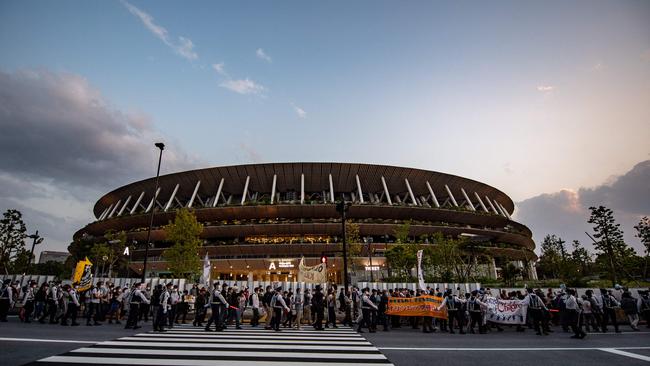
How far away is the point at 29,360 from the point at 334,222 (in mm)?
34907

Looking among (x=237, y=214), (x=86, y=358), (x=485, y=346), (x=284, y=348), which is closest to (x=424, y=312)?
(x=485, y=346)

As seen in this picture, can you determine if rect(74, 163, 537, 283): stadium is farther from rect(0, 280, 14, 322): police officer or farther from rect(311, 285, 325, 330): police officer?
rect(0, 280, 14, 322): police officer

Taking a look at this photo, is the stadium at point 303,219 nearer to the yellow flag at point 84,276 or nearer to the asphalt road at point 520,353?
the yellow flag at point 84,276

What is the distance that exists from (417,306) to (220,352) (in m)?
9.91

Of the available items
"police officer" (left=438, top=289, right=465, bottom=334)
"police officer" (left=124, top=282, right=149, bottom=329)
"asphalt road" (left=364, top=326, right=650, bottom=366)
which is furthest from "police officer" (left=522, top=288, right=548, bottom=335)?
Result: "police officer" (left=124, top=282, right=149, bottom=329)

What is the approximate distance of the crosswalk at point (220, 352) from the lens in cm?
642

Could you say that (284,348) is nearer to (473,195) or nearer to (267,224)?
(267,224)

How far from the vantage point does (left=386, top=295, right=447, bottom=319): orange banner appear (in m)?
14.0

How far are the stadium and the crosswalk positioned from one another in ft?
90.6

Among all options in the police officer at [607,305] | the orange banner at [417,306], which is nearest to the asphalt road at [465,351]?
the police officer at [607,305]

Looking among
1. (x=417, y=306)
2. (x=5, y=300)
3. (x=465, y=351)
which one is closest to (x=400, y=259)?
(x=417, y=306)

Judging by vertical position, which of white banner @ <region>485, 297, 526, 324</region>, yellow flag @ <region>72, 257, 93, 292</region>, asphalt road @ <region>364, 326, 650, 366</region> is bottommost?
Result: asphalt road @ <region>364, 326, 650, 366</region>

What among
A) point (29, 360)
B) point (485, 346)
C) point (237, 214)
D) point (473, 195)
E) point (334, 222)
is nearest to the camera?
point (29, 360)

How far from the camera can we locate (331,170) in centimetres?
4728
